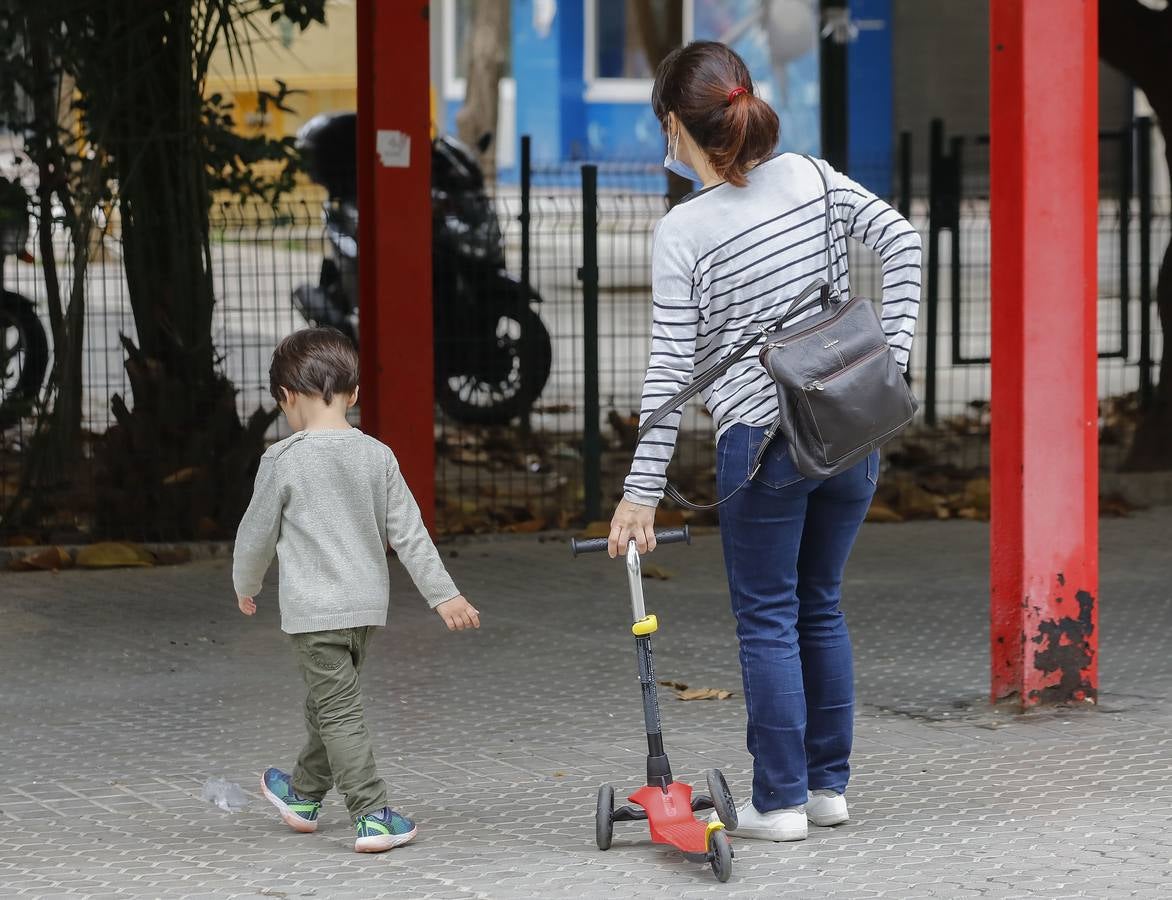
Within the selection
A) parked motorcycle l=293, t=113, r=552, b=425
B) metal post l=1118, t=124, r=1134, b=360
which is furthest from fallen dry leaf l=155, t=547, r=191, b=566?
metal post l=1118, t=124, r=1134, b=360

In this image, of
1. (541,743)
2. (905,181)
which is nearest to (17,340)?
(541,743)

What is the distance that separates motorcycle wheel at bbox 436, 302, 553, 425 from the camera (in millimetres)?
10797

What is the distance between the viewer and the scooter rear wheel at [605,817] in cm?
438

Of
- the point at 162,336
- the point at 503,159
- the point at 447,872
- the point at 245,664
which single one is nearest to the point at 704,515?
the point at 162,336

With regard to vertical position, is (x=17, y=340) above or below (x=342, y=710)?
above

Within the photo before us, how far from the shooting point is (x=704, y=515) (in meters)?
9.25

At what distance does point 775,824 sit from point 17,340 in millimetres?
5820

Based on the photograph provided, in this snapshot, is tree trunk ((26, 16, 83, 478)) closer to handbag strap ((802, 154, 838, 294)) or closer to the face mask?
the face mask

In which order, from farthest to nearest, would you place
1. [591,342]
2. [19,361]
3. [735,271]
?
[591,342], [19,361], [735,271]

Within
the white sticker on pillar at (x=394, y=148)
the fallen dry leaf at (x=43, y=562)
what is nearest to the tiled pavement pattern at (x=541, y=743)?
the fallen dry leaf at (x=43, y=562)

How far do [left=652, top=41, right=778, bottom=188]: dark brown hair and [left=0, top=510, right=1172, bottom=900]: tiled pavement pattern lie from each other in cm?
155

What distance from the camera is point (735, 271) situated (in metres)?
4.20

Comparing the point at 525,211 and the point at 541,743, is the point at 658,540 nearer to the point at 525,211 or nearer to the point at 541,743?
the point at 541,743

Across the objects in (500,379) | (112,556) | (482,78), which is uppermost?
(482,78)
